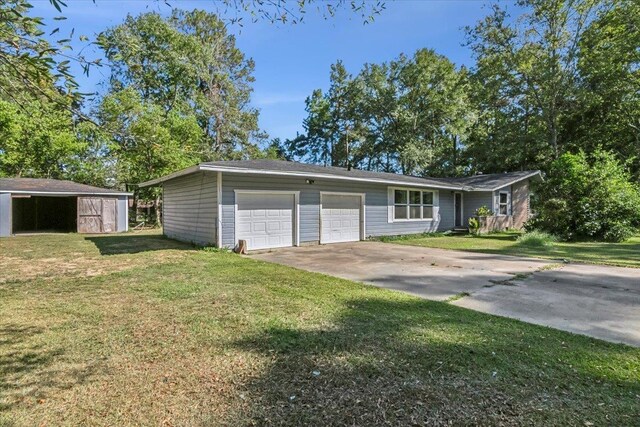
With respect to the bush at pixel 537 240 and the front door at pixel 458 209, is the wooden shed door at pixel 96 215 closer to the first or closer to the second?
the front door at pixel 458 209

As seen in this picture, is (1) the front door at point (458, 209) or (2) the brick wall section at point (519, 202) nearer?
(1) the front door at point (458, 209)

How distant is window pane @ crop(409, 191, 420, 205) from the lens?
50.5 feet

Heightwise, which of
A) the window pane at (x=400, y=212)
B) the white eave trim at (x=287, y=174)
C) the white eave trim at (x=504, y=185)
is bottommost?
the window pane at (x=400, y=212)

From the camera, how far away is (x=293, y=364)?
9.23 ft

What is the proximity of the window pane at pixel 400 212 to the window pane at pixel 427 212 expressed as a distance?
1425 millimetres

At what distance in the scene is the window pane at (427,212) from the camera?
16062 millimetres

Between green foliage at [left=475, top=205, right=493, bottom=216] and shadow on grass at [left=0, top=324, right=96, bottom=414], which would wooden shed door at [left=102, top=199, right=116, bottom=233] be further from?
green foliage at [left=475, top=205, right=493, bottom=216]

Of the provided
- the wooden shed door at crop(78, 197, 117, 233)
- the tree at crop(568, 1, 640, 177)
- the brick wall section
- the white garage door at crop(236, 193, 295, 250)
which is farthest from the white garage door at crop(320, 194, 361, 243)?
the tree at crop(568, 1, 640, 177)

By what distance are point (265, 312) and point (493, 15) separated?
89.6ft

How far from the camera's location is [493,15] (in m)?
23.5

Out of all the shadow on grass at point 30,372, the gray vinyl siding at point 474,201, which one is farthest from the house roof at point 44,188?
the gray vinyl siding at point 474,201

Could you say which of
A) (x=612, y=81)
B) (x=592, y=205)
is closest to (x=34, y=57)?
(x=592, y=205)

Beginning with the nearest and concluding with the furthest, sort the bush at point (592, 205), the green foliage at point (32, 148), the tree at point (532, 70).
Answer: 1. the bush at point (592, 205)
2. the green foliage at point (32, 148)
3. the tree at point (532, 70)

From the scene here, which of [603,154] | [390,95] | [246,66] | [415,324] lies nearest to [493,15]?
[390,95]
